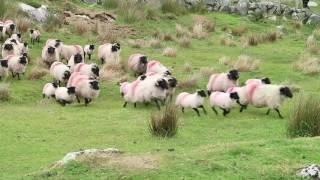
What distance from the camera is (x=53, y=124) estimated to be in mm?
15578

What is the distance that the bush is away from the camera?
1295 cm

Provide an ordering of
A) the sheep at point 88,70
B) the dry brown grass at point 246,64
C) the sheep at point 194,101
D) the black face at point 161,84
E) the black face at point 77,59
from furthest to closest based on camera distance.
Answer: the dry brown grass at point 246,64 → the black face at point 77,59 → the sheep at point 88,70 → the black face at point 161,84 → the sheep at point 194,101

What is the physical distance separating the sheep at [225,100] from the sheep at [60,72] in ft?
16.9

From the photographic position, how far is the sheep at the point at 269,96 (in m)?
17.1

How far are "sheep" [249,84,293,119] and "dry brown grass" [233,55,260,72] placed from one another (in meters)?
5.60

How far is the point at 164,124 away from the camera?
14.0 meters

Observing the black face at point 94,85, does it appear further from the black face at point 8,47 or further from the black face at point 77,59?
the black face at point 8,47

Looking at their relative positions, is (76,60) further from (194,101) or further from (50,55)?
(194,101)

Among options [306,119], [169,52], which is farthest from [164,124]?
[169,52]

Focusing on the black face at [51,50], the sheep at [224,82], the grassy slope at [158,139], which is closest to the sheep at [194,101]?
the grassy slope at [158,139]

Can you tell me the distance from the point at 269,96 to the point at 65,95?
222 inches

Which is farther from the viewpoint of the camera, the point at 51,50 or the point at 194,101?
the point at 51,50

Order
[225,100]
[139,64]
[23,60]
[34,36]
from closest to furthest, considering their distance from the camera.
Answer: [225,100], [23,60], [139,64], [34,36]

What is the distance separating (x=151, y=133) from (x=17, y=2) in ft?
60.4
